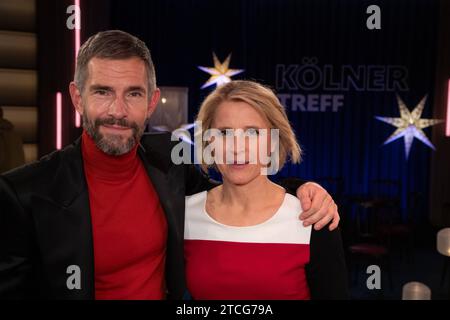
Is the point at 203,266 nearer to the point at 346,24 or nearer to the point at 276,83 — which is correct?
the point at 276,83

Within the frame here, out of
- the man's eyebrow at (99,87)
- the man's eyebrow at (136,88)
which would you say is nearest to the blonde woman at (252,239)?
the man's eyebrow at (136,88)

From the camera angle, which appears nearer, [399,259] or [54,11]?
[54,11]

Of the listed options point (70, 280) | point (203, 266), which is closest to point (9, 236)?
point (70, 280)

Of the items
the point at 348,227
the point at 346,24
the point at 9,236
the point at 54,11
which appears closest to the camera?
the point at 9,236

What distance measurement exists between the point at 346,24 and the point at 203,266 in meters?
6.84

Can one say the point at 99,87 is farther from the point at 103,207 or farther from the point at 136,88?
the point at 103,207

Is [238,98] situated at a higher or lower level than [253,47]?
lower

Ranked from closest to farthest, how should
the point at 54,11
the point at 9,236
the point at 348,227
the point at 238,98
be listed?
the point at 9,236 → the point at 238,98 → the point at 54,11 → the point at 348,227

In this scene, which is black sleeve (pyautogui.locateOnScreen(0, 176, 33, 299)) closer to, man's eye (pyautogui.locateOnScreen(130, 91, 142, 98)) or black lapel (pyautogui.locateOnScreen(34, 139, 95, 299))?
black lapel (pyautogui.locateOnScreen(34, 139, 95, 299))

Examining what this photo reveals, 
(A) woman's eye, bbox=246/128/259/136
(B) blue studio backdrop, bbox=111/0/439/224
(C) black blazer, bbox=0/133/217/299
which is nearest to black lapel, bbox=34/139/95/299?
(C) black blazer, bbox=0/133/217/299

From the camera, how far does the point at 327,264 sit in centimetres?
159

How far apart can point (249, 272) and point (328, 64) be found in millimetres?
6582

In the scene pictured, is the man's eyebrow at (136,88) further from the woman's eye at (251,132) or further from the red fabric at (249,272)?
the red fabric at (249,272)
